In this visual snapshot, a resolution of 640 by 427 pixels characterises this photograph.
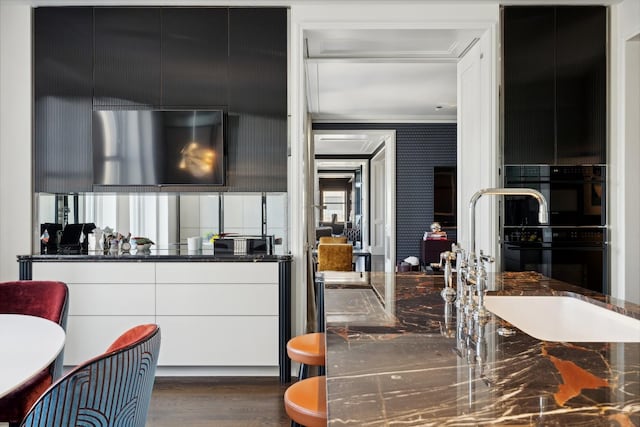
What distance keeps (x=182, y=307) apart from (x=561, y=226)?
2751mm

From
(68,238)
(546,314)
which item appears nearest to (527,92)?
(546,314)

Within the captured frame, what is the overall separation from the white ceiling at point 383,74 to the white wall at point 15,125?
6.86ft

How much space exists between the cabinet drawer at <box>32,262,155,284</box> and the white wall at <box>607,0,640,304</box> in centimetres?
331

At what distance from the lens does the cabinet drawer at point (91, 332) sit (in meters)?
3.36

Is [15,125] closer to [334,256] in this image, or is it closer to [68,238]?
[68,238]

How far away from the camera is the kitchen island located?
133 inches

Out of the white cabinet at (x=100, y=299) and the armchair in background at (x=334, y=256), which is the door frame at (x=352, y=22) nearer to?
the white cabinet at (x=100, y=299)

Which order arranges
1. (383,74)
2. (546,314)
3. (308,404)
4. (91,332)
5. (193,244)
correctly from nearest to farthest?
(308,404), (546,314), (91,332), (193,244), (383,74)

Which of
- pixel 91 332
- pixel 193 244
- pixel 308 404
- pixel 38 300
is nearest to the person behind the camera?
pixel 308 404

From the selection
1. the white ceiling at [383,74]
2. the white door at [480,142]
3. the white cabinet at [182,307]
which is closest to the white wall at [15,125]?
the white cabinet at [182,307]

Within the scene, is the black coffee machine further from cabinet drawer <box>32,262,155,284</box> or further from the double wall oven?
the double wall oven

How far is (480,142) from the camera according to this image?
3.74 metres

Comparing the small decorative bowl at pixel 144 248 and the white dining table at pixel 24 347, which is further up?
A: the small decorative bowl at pixel 144 248

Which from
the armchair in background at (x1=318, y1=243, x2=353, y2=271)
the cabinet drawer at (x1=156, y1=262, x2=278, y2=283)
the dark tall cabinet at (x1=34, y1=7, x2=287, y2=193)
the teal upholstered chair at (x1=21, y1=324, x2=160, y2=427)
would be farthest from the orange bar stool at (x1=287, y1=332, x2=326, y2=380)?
the armchair in background at (x1=318, y1=243, x2=353, y2=271)
